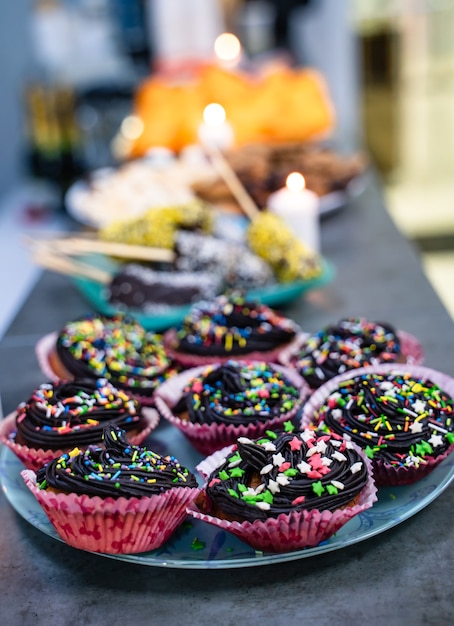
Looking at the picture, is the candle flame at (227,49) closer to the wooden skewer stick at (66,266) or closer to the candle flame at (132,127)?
the candle flame at (132,127)

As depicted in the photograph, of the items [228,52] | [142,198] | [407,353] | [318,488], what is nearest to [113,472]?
[318,488]

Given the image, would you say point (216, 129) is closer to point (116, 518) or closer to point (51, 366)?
point (51, 366)

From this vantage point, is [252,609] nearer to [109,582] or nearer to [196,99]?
[109,582]

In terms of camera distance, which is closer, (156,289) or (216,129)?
(156,289)

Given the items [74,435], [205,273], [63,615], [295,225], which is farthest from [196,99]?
[63,615]

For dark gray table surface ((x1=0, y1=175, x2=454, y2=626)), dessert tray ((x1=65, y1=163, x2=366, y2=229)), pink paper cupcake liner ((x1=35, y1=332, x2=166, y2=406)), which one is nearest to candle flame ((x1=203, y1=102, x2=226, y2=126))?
dessert tray ((x1=65, y1=163, x2=366, y2=229))
